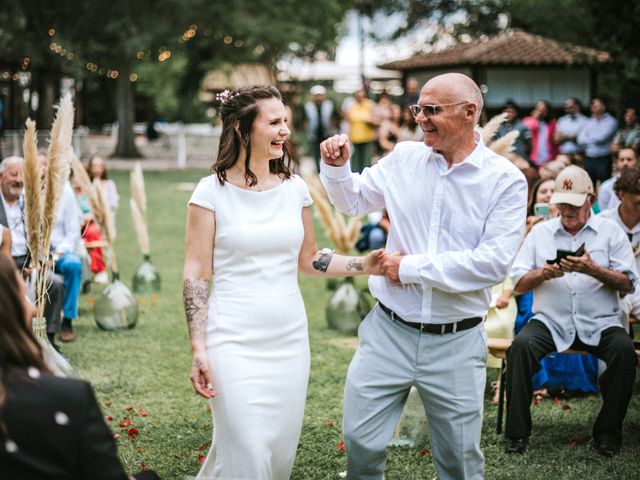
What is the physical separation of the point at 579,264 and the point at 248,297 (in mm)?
2595

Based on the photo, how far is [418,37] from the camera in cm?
4338

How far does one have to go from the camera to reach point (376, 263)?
3910 mm

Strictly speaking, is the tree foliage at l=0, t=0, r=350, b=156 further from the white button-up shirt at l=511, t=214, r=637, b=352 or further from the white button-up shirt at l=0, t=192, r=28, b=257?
the white button-up shirt at l=511, t=214, r=637, b=352

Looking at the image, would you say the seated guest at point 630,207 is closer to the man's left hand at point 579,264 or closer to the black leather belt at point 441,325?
the man's left hand at point 579,264

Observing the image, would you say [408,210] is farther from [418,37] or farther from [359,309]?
[418,37]

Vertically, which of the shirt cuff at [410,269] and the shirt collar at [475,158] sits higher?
the shirt collar at [475,158]

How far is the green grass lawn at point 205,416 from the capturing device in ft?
17.4

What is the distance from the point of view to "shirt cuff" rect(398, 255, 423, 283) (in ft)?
12.4

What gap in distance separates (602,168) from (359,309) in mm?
9137

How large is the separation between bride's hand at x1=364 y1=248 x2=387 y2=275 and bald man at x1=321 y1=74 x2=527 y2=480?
5 centimetres

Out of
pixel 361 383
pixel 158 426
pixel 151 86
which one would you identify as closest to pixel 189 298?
pixel 361 383

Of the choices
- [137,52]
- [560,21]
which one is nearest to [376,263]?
[560,21]

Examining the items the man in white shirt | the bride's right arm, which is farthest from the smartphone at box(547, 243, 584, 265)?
the man in white shirt

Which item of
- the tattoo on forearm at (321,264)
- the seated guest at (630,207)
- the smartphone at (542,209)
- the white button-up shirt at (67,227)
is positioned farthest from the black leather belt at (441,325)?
the white button-up shirt at (67,227)
